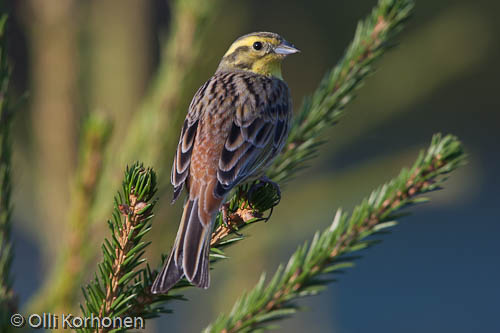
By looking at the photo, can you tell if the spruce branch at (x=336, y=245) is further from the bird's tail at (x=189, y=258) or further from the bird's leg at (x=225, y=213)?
the bird's leg at (x=225, y=213)

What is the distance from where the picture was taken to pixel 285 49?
330 centimetres

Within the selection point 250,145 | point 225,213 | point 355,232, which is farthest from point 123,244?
point 250,145

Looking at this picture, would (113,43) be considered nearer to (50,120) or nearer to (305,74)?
(50,120)

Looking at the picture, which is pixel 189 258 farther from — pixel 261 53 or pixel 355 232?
pixel 261 53

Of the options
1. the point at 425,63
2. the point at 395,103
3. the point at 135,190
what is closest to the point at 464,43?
the point at 425,63

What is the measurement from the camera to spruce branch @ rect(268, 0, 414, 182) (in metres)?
2.32

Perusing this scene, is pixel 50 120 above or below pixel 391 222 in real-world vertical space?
above

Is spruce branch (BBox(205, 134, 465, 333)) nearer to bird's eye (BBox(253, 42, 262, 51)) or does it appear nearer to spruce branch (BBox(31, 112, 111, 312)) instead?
spruce branch (BBox(31, 112, 111, 312))

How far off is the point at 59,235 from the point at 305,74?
189 cm

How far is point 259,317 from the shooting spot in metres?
1.74

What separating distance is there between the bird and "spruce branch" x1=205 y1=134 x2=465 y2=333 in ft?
0.51

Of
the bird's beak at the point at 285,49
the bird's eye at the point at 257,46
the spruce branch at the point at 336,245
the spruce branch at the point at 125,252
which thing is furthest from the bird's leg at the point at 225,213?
the bird's eye at the point at 257,46

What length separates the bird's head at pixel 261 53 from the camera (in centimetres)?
335

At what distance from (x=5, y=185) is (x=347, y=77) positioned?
1271mm
